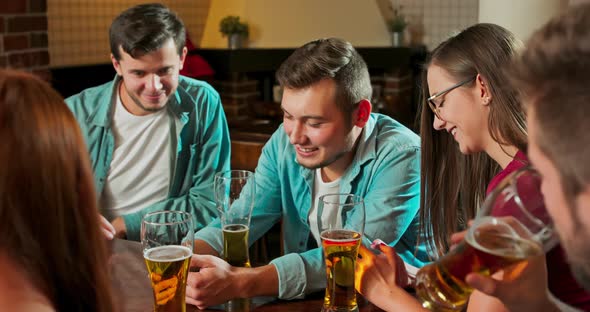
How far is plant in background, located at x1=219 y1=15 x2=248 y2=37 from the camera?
185 inches

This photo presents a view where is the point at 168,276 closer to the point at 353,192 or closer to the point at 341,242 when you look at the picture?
the point at 341,242

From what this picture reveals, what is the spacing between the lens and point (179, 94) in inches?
102

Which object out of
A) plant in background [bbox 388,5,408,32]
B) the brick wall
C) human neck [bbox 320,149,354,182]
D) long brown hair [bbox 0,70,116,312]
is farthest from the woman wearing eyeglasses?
plant in background [bbox 388,5,408,32]

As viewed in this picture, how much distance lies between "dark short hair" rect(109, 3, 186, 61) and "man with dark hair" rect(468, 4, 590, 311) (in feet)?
5.52

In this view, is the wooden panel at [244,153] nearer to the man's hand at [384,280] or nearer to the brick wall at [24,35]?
the brick wall at [24,35]

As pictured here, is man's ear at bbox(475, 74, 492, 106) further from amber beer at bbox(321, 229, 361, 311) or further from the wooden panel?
the wooden panel

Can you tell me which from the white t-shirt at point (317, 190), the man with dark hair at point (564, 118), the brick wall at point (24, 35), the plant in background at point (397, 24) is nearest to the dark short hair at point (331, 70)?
the white t-shirt at point (317, 190)

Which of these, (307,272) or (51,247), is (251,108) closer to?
(307,272)

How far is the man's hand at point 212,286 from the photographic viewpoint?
4.71 feet

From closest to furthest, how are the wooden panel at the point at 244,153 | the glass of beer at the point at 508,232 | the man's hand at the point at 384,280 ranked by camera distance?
the glass of beer at the point at 508,232, the man's hand at the point at 384,280, the wooden panel at the point at 244,153

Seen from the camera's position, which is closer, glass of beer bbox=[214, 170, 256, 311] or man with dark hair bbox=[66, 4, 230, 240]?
glass of beer bbox=[214, 170, 256, 311]

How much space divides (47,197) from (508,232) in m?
0.61

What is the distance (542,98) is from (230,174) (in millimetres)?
923

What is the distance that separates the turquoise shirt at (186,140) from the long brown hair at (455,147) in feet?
2.94
